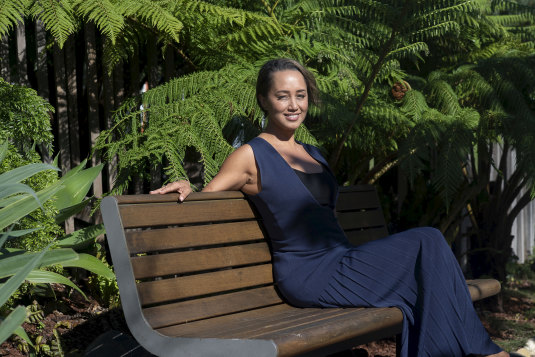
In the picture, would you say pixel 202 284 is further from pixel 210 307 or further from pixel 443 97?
pixel 443 97

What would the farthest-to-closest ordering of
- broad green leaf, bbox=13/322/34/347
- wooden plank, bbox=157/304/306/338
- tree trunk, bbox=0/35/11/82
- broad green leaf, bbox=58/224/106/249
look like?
tree trunk, bbox=0/35/11/82, broad green leaf, bbox=58/224/106/249, wooden plank, bbox=157/304/306/338, broad green leaf, bbox=13/322/34/347

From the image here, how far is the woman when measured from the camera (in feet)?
9.68

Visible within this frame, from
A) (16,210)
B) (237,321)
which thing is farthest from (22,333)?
(237,321)

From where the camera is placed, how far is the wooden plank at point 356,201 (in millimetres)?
3952

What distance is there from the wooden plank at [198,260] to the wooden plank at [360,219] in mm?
725

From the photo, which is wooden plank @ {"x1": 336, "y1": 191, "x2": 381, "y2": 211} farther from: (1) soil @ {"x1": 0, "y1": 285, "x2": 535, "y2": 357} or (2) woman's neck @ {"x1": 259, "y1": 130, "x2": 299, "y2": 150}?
(1) soil @ {"x1": 0, "y1": 285, "x2": 535, "y2": 357}

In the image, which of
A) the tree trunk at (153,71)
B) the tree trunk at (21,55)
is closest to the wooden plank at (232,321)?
the tree trunk at (153,71)

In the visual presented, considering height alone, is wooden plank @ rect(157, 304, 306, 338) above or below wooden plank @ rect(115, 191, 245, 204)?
below

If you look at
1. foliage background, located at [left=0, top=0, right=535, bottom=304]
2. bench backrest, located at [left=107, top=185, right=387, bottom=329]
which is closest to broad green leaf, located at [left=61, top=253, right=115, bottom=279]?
foliage background, located at [left=0, top=0, right=535, bottom=304]

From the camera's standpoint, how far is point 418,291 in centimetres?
302

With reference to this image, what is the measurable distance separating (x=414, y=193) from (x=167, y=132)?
11.0 feet

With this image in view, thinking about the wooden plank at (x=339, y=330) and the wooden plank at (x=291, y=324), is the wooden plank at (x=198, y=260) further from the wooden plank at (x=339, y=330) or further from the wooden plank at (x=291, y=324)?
the wooden plank at (x=339, y=330)

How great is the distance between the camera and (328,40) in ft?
13.0

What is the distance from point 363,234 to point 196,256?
1.45 m
